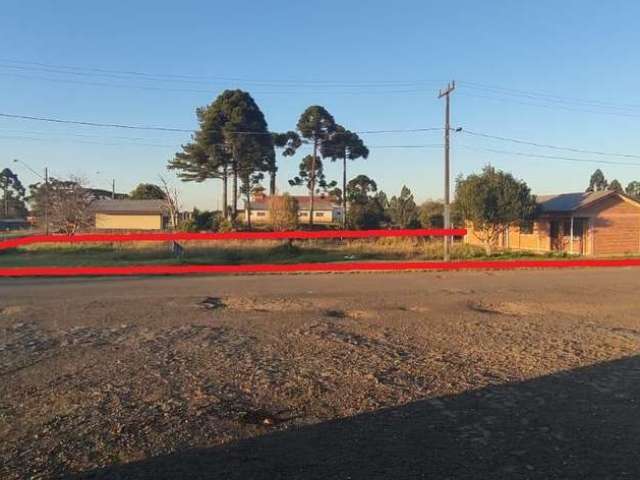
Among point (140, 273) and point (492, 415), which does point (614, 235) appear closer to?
point (140, 273)

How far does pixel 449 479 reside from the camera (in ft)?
12.0

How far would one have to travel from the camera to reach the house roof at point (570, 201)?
33.2 m

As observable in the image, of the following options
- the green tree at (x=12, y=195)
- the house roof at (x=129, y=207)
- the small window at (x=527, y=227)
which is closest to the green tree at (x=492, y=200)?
the small window at (x=527, y=227)

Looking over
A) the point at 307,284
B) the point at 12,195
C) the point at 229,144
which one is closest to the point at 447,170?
the point at 307,284

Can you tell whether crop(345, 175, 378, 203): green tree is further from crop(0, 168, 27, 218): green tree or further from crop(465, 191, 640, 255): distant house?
crop(0, 168, 27, 218): green tree

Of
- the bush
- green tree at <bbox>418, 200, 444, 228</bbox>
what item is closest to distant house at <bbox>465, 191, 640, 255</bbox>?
green tree at <bbox>418, 200, 444, 228</bbox>

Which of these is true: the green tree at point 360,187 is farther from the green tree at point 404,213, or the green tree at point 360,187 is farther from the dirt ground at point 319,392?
the dirt ground at point 319,392

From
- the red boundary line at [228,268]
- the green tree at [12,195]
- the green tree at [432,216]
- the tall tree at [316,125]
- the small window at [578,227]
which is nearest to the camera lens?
the red boundary line at [228,268]

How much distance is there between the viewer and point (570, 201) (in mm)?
35875

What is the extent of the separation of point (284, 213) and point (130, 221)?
3459 centimetres

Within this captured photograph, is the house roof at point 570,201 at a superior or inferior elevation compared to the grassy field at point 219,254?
superior

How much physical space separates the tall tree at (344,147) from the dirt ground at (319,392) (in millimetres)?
49512

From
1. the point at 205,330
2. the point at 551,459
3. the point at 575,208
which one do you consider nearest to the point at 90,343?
the point at 205,330

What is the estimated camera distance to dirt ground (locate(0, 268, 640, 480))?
3.96 m
